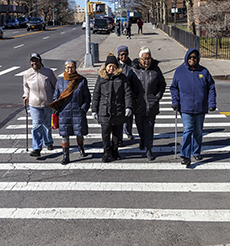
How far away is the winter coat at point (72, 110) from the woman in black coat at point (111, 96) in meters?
0.24

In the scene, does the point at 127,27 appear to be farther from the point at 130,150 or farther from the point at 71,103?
the point at 71,103

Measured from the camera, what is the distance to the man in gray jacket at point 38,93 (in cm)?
738

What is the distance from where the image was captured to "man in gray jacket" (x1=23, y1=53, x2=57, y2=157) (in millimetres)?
7375

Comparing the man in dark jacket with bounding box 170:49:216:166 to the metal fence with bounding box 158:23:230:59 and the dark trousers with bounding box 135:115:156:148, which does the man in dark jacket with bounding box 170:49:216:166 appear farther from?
the metal fence with bounding box 158:23:230:59

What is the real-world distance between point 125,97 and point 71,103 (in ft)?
3.11

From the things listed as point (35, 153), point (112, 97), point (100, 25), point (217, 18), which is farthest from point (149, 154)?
point (100, 25)

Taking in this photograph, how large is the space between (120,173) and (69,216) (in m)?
1.76

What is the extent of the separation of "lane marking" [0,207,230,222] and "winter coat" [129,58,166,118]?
7.89 ft

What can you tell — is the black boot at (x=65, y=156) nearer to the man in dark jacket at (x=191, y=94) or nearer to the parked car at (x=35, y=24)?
the man in dark jacket at (x=191, y=94)

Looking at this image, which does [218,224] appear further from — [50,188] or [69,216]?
[50,188]

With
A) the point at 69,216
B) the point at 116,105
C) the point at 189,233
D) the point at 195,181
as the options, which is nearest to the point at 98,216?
the point at 69,216

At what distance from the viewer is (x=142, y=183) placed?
6176 millimetres

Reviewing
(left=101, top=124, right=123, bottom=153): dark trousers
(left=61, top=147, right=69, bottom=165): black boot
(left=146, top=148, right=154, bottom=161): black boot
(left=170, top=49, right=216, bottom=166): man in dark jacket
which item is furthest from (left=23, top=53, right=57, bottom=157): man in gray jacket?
(left=170, top=49, right=216, bottom=166): man in dark jacket

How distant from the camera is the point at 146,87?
7.09m
